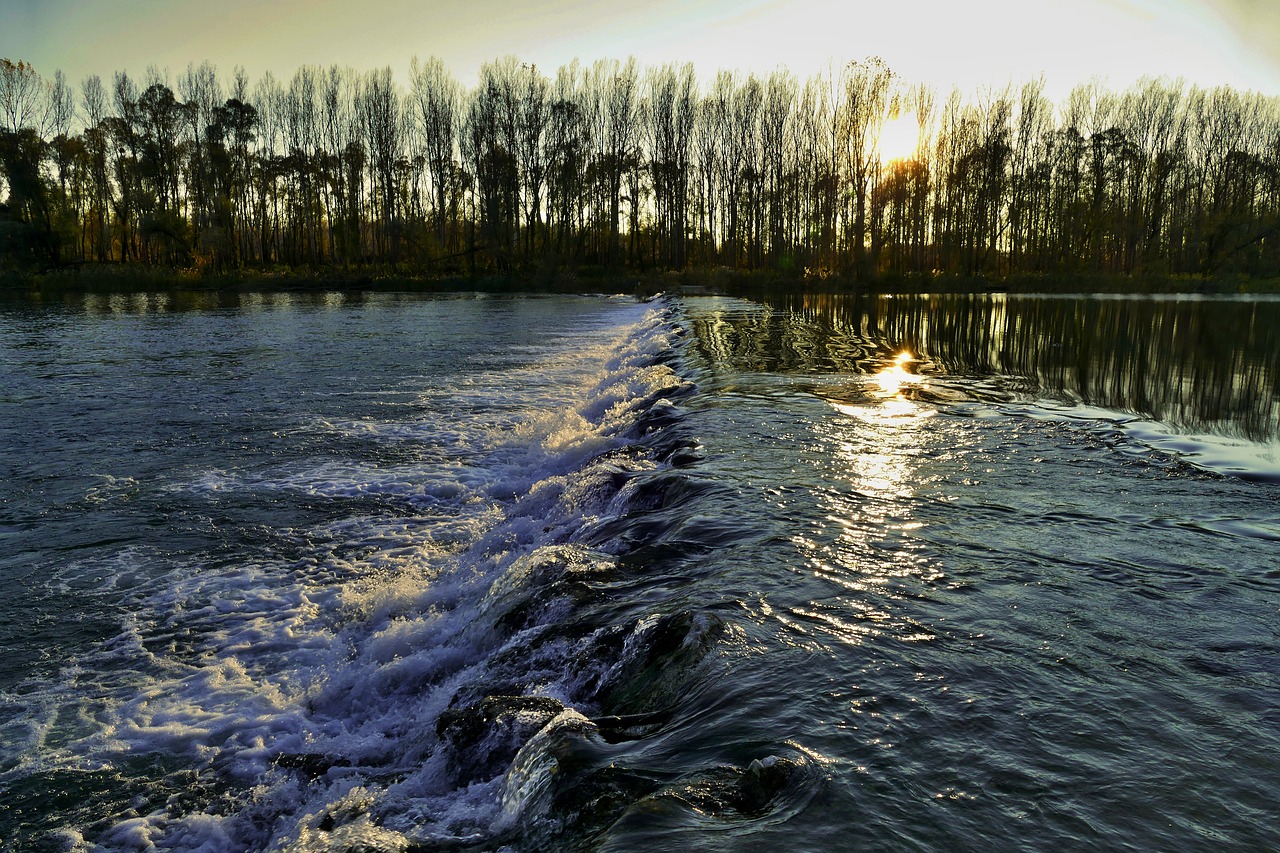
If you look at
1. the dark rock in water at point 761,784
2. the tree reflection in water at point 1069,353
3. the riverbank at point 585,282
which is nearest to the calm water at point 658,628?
the dark rock in water at point 761,784

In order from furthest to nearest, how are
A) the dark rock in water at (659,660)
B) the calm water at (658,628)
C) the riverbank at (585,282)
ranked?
1. the riverbank at (585,282)
2. the dark rock in water at (659,660)
3. the calm water at (658,628)

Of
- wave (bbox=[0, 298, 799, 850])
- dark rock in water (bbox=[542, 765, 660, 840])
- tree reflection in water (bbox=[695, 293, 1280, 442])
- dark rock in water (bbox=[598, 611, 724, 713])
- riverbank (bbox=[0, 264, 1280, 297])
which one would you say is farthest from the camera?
riverbank (bbox=[0, 264, 1280, 297])

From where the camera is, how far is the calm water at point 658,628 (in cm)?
239

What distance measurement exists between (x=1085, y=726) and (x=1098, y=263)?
57500mm

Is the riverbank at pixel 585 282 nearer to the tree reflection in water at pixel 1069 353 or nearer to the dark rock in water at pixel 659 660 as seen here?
the tree reflection in water at pixel 1069 353

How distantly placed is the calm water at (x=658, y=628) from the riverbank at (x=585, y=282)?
3320 centimetres

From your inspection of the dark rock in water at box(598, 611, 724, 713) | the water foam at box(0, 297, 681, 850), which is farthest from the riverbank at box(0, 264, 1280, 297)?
the dark rock in water at box(598, 611, 724, 713)

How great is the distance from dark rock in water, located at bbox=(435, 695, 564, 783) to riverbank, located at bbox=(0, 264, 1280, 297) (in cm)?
3765

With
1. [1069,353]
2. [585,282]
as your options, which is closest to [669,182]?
[585,282]

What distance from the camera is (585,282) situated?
4719cm

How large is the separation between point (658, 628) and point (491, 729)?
0.86 meters

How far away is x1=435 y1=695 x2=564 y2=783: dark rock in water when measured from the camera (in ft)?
9.21

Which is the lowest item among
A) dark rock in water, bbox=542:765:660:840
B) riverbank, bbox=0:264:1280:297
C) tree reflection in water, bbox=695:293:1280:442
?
dark rock in water, bbox=542:765:660:840

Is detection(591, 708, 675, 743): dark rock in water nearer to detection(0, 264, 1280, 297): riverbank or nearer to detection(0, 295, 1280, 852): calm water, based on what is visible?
detection(0, 295, 1280, 852): calm water
